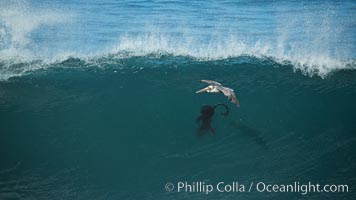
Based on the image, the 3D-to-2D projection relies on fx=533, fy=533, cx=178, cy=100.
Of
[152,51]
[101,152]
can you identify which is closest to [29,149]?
[101,152]

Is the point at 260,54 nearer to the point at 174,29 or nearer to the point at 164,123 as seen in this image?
the point at 164,123

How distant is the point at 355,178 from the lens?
506 inches

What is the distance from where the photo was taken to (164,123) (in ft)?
48.8

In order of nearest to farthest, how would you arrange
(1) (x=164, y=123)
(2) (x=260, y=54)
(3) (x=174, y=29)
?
(1) (x=164, y=123), (2) (x=260, y=54), (3) (x=174, y=29)

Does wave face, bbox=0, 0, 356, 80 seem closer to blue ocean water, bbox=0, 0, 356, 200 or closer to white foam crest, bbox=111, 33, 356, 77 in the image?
white foam crest, bbox=111, 33, 356, 77

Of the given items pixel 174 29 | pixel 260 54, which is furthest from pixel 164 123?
pixel 174 29

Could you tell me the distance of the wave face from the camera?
19425 millimetres

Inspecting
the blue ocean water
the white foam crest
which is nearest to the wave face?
the white foam crest

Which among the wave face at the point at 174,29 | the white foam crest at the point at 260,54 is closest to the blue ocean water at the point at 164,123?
the white foam crest at the point at 260,54

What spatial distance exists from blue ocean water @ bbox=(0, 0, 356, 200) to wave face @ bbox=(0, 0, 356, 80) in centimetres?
36

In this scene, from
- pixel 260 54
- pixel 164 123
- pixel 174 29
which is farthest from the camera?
pixel 174 29

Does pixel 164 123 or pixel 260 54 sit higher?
pixel 260 54

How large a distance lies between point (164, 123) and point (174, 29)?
33.2 feet

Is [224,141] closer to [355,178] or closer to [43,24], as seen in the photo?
[355,178]
